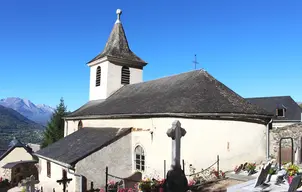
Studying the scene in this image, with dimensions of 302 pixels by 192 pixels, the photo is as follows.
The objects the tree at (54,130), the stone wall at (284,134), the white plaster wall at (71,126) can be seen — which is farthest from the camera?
the tree at (54,130)

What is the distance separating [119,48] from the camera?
26.3 meters

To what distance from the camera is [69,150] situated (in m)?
17.9

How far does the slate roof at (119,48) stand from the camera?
1007 inches

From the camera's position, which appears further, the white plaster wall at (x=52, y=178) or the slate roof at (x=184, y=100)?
the white plaster wall at (x=52, y=178)

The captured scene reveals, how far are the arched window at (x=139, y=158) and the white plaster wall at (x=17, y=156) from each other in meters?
16.6

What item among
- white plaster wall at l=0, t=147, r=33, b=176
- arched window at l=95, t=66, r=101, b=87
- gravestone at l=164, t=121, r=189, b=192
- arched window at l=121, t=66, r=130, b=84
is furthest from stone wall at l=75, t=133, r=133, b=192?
white plaster wall at l=0, t=147, r=33, b=176

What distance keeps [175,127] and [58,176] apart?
1082cm

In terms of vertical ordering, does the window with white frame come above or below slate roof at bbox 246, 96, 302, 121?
below

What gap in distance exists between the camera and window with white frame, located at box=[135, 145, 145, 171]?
55.1 ft

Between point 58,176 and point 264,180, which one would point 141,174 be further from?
point 264,180

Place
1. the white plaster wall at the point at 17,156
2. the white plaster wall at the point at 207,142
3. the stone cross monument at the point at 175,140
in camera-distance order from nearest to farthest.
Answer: the stone cross monument at the point at 175,140, the white plaster wall at the point at 207,142, the white plaster wall at the point at 17,156

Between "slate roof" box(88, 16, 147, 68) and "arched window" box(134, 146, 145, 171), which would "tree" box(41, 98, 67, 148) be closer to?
"slate roof" box(88, 16, 147, 68)

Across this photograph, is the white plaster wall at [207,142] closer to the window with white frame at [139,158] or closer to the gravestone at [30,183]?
the window with white frame at [139,158]

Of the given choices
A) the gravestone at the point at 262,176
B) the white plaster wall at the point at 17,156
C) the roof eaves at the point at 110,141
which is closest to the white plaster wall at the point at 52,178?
the roof eaves at the point at 110,141
